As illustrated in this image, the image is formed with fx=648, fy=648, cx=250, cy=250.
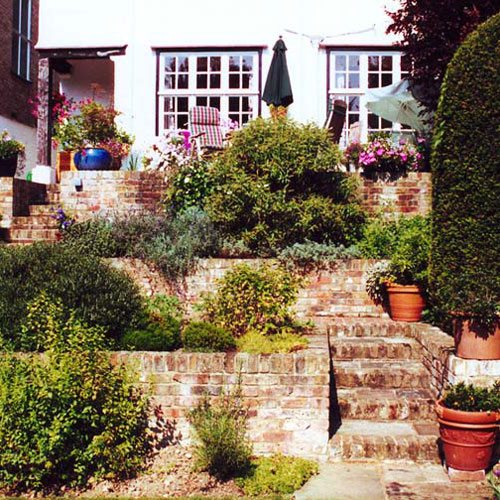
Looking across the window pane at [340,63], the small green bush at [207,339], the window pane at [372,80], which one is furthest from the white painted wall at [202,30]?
the small green bush at [207,339]

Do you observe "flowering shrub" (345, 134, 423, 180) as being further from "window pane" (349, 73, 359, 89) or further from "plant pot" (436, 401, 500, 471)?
"plant pot" (436, 401, 500, 471)

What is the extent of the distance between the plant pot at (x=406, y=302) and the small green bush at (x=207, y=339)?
8.23 feet

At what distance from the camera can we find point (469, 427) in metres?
4.82

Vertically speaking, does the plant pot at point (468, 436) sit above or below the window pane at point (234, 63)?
below

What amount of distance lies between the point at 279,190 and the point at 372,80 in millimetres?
5685

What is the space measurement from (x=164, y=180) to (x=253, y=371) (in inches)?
208

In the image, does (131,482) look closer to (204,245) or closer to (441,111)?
(204,245)

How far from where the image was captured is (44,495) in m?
4.68

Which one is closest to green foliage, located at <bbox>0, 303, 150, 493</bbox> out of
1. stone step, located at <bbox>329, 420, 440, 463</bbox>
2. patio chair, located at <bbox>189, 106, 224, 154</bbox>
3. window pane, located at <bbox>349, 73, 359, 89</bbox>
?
stone step, located at <bbox>329, 420, 440, 463</bbox>

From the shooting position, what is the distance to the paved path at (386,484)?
455cm

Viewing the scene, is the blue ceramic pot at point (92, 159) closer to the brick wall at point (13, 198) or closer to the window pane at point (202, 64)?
the brick wall at point (13, 198)

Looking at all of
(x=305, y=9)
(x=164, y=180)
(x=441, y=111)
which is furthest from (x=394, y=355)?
(x=305, y=9)

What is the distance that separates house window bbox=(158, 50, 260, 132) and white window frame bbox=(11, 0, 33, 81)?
208 inches

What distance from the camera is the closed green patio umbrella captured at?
12.1 metres
